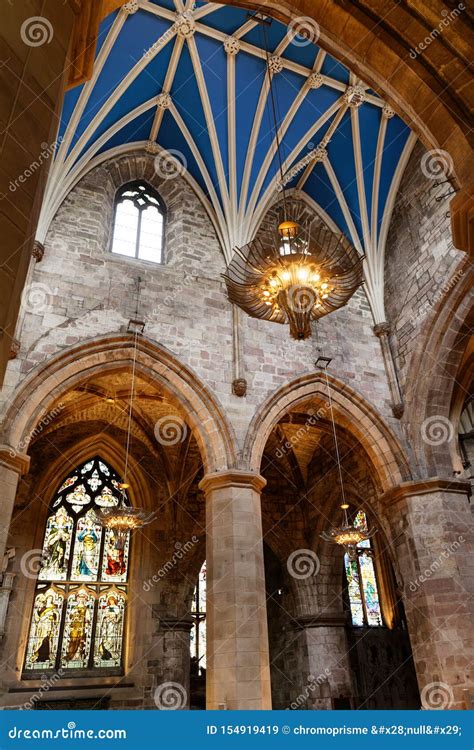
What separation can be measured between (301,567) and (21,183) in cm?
1389

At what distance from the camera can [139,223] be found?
1188 cm

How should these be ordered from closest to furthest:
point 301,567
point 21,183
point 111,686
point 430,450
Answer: point 21,183
point 430,450
point 111,686
point 301,567

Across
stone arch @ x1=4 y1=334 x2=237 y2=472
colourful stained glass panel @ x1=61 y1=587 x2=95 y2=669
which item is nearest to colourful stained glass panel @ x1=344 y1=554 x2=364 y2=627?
colourful stained glass panel @ x1=61 y1=587 x2=95 y2=669

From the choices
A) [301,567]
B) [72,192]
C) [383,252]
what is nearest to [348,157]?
[383,252]

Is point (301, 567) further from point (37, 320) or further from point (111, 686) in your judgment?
point (37, 320)

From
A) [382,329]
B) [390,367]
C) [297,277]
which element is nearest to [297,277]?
[297,277]

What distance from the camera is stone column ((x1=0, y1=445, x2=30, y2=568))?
24.9ft

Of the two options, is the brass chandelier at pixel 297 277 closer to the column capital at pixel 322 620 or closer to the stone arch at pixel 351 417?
the stone arch at pixel 351 417

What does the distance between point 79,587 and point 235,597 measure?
6136 millimetres

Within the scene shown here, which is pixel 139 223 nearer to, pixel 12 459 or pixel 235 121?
pixel 235 121

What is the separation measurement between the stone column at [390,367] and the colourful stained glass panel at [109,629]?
7.81 m

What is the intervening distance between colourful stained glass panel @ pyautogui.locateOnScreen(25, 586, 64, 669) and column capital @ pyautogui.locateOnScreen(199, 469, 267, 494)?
5806 millimetres

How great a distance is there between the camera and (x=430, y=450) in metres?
10.5

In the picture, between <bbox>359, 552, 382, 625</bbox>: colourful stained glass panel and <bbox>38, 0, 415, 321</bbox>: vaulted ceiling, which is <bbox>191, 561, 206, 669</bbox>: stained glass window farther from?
<bbox>38, 0, 415, 321</bbox>: vaulted ceiling
